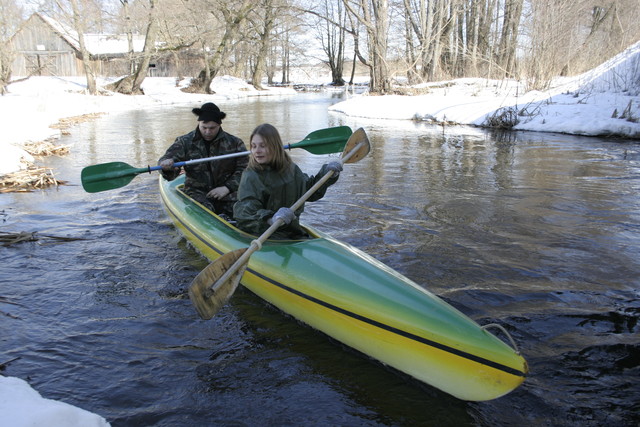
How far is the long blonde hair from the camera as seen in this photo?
10.5ft

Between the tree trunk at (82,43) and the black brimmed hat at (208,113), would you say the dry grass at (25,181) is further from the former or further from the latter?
the tree trunk at (82,43)

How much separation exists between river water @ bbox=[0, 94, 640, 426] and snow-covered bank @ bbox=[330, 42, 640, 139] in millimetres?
4520

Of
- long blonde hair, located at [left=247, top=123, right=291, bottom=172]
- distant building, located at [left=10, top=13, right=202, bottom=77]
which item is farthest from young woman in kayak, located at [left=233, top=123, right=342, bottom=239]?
distant building, located at [left=10, top=13, right=202, bottom=77]

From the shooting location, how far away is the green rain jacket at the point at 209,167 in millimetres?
4730

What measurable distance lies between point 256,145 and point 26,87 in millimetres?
26807

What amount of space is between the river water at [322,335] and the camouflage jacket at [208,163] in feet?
1.99

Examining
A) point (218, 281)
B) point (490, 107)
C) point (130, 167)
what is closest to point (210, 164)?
point (130, 167)

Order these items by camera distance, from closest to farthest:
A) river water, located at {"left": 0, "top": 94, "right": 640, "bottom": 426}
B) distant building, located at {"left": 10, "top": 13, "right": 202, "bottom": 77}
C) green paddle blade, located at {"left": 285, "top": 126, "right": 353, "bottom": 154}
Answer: river water, located at {"left": 0, "top": 94, "right": 640, "bottom": 426} < green paddle blade, located at {"left": 285, "top": 126, "right": 353, "bottom": 154} < distant building, located at {"left": 10, "top": 13, "right": 202, "bottom": 77}

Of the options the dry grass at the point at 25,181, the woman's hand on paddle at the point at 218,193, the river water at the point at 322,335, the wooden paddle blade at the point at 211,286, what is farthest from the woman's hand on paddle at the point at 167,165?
the dry grass at the point at 25,181

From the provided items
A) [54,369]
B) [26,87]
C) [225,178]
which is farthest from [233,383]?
[26,87]

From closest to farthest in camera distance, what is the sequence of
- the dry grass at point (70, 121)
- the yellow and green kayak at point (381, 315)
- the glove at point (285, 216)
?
the yellow and green kayak at point (381, 315) → the glove at point (285, 216) → the dry grass at point (70, 121)

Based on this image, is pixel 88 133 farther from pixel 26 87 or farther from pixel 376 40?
pixel 26 87

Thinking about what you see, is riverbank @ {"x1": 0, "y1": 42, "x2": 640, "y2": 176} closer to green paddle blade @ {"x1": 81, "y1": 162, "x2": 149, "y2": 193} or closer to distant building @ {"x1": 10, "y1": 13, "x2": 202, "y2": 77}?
green paddle blade @ {"x1": 81, "y1": 162, "x2": 149, "y2": 193}

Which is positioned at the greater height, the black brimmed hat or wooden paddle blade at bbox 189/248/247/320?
the black brimmed hat
